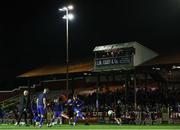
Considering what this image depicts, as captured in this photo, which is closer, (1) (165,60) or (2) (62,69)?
(1) (165,60)

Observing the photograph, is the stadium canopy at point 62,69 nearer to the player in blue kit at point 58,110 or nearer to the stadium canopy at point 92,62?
the stadium canopy at point 92,62

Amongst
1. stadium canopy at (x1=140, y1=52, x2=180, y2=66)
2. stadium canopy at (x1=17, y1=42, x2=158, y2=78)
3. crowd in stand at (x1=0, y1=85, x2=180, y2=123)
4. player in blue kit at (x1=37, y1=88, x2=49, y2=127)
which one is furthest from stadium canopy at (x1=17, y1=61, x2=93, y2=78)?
player in blue kit at (x1=37, y1=88, x2=49, y2=127)

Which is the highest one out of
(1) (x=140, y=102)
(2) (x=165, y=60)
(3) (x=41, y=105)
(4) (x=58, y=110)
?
(2) (x=165, y=60)

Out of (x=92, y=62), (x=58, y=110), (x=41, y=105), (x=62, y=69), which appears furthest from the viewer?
(x=62, y=69)

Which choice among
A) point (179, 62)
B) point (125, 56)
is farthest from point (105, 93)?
→ point (179, 62)

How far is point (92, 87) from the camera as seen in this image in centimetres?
6109

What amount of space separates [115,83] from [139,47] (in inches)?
640

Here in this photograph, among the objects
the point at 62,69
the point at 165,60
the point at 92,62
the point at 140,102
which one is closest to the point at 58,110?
the point at 165,60

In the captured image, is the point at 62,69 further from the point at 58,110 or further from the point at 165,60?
the point at 58,110

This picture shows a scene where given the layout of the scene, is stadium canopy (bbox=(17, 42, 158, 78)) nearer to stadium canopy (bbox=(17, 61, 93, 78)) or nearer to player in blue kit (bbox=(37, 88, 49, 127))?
stadium canopy (bbox=(17, 61, 93, 78))

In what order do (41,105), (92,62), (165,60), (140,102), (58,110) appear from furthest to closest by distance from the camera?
(92,62), (140,102), (165,60), (58,110), (41,105)

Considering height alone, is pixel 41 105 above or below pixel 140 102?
below

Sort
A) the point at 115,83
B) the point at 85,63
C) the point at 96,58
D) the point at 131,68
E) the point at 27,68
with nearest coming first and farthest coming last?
the point at 131,68 → the point at 96,58 → the point at 85,63 → the point at 115,83 → the point at 27,68

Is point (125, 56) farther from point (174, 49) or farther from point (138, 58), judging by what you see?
point (174, 49)
